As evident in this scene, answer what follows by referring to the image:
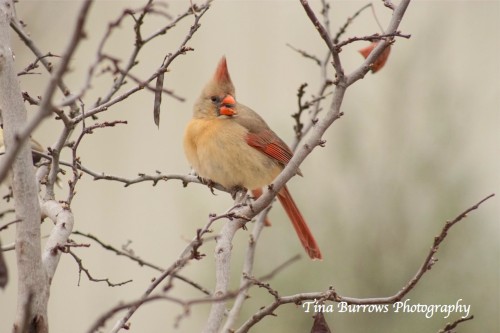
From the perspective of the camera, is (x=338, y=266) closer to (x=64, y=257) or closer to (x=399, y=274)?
(x=399, y=274)

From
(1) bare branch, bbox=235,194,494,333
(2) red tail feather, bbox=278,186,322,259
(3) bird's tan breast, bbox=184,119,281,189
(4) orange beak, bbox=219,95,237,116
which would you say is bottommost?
(1) bare branch, bbox=235,194,494,333

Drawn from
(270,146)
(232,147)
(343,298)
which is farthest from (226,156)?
(343,298)

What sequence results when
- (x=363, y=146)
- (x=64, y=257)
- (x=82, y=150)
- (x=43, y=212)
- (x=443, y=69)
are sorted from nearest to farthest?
1. (x=43, y=212)
2. (x=363, y=146)
3. (x=443, y=69)
4. (x=64, y=257)
5. (x=82, y=150)

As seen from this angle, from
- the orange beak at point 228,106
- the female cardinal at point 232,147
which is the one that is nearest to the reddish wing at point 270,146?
the female cardinal at point 232,147

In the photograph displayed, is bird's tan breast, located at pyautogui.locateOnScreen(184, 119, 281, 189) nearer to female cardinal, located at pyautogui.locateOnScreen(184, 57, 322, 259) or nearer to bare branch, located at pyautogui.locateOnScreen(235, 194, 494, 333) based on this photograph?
female cardinal, located at pyautogui.locateOnScreen(184, 57, 322, 259)

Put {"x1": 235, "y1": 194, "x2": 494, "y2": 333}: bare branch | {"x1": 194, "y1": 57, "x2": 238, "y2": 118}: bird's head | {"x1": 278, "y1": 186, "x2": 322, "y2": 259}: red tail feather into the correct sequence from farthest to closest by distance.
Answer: {"x1": 194, "y1": 57, "x2": 238, "y2": 118}: bird's head, {"x1": 278, "y1": 186, "x2": 322, "y2": 259}: red tail feather, {"x1": 235, "y1": 194, "x2": 494, "y2": 333}: bare branch

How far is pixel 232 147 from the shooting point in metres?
2.91

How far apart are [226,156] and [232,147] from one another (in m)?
0.07

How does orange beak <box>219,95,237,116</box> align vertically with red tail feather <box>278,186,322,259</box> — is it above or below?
above

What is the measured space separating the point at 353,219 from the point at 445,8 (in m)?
1.33

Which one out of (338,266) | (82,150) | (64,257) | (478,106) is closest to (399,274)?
(338,266)

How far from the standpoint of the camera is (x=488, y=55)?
4.18 m

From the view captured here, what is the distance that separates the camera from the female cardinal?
2814 mm

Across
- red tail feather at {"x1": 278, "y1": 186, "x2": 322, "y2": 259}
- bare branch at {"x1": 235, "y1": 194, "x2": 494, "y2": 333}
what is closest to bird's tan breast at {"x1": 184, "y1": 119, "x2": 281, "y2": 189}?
red tail feather at {"x1": 278, "y1": 186, "x2": 322, "y2": 259}
